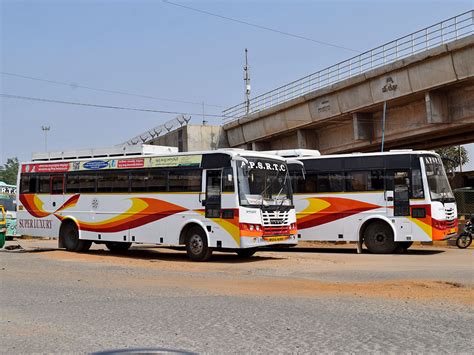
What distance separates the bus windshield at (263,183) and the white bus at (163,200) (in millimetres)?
29

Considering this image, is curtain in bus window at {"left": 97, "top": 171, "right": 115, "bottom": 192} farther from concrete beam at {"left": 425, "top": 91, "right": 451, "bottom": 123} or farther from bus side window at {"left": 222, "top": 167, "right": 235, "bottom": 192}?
concrete beam at {"left": 425, "top": 91, "right": 451, "bottom": 123}

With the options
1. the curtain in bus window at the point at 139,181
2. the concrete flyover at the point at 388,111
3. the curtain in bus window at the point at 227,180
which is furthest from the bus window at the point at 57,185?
the concrete flyover at the point at 388,111

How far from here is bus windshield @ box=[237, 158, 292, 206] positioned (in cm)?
1664

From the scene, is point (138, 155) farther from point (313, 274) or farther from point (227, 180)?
point (313, 274)

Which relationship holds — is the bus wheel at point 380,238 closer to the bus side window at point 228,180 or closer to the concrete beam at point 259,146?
the bus side window at point 228,180

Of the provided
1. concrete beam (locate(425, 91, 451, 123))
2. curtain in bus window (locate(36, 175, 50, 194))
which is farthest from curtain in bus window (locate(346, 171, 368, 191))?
curtain in bus window (locate(36, 175, 50, 194))

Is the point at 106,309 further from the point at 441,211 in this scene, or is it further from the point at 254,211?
the point at 441,211

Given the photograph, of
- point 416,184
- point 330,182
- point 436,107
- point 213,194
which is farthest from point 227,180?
point 436,107

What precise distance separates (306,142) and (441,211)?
14036 mm

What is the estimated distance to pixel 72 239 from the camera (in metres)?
20.6

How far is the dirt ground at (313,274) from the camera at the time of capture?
10.4 m

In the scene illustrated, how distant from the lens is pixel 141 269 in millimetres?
14938

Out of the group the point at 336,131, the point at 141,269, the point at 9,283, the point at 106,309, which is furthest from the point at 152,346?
the point at 336,131

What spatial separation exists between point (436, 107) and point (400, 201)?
232 inches
